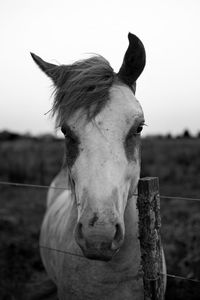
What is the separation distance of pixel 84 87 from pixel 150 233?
1044 millimetres

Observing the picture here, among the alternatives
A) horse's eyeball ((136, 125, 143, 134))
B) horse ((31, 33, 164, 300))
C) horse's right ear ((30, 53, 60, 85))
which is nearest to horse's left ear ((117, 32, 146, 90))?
horse ((31, 33, 164, 300))

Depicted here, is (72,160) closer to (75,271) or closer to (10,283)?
(75,271)

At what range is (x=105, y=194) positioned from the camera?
1635 millimetres

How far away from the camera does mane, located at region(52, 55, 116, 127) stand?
1.99 metres

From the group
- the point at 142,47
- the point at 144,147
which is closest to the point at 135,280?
the point at 142,47

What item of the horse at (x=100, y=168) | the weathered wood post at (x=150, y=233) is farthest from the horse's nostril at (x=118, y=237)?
the weathered wood post at (x=150, y=233)

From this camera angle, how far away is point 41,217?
8086mm

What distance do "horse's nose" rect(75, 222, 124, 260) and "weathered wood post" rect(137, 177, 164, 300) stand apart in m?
0.28

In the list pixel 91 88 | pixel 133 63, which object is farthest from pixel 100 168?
pixel 133 63

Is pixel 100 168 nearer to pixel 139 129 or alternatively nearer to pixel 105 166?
pixel 105 166

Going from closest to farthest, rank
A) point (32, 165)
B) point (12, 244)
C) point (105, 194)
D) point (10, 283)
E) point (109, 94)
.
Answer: point (105, 194)
point (109, 94)
point (10, 283)
point (12, 244)
point (32, 165)

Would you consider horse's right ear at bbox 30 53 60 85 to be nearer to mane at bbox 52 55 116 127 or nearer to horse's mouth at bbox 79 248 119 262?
mane at bbox 52 55 116 127

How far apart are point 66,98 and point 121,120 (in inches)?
19.0

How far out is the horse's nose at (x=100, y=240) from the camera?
156 cm
